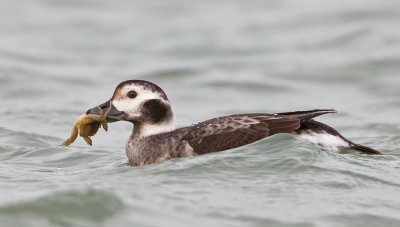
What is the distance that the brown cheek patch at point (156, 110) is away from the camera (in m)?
9.82

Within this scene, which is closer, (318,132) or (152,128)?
(318,132)

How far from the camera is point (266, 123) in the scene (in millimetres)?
9578

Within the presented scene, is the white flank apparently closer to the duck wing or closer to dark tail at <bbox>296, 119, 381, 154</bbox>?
dark tail at <bbox>296, 119, 381, 154</bbox>

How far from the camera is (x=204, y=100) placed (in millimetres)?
16984

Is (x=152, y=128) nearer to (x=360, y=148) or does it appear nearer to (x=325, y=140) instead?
(x=325, y=140)

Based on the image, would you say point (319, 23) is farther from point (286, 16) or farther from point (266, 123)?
point (266, 123)

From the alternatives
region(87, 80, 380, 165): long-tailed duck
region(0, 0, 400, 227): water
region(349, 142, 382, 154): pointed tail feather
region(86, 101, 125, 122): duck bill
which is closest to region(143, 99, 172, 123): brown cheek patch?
region(87, 80, 380, 165): long-tailed duck

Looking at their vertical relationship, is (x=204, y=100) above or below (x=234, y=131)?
above

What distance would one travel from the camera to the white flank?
384 inches

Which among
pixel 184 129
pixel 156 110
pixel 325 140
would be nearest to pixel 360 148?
pixel 325 140

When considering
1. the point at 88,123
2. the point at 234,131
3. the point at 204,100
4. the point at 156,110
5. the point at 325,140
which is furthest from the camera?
the point at 204,100

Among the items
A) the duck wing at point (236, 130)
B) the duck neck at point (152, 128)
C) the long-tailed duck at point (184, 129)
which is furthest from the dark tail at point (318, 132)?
the duck neck at point (152, 128)

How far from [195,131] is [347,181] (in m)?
1.72

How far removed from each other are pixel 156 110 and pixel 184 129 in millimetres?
376
